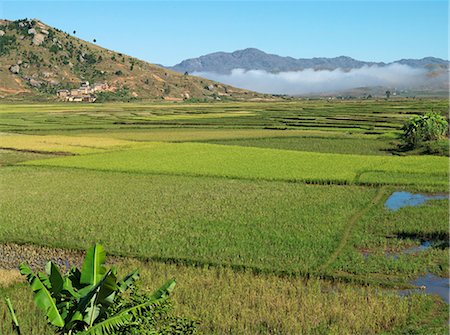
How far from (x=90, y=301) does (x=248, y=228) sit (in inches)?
367

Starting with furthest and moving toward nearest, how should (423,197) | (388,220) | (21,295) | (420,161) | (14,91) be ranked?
(14,91), (420,161), (423,197), (388,220), (21,295)

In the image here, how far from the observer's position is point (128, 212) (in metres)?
18.7

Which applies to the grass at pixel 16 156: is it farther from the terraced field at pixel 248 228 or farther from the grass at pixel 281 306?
the grass at pixel 281 306

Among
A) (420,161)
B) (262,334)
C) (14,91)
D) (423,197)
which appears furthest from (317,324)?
(14,91)

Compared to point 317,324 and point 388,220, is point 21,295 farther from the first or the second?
point 388,220

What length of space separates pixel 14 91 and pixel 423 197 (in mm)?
112374

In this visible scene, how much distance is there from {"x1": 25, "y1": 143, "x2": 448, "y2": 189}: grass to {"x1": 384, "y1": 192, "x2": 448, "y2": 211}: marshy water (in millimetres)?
1488

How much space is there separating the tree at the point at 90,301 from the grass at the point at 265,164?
56.0 ft

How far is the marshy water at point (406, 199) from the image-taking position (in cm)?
2044

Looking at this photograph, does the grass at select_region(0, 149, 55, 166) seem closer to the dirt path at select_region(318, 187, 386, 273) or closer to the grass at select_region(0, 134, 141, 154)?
the grass at select_region(0, 134, 141, 154)

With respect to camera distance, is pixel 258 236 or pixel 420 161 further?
pixel 420 161

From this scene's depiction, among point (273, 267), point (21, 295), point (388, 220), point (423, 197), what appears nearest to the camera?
point (21, 295)

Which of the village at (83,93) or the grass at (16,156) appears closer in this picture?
the grass at (16,156)

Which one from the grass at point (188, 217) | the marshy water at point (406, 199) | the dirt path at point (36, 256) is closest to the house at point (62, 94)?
the grass at point (188, 217)
